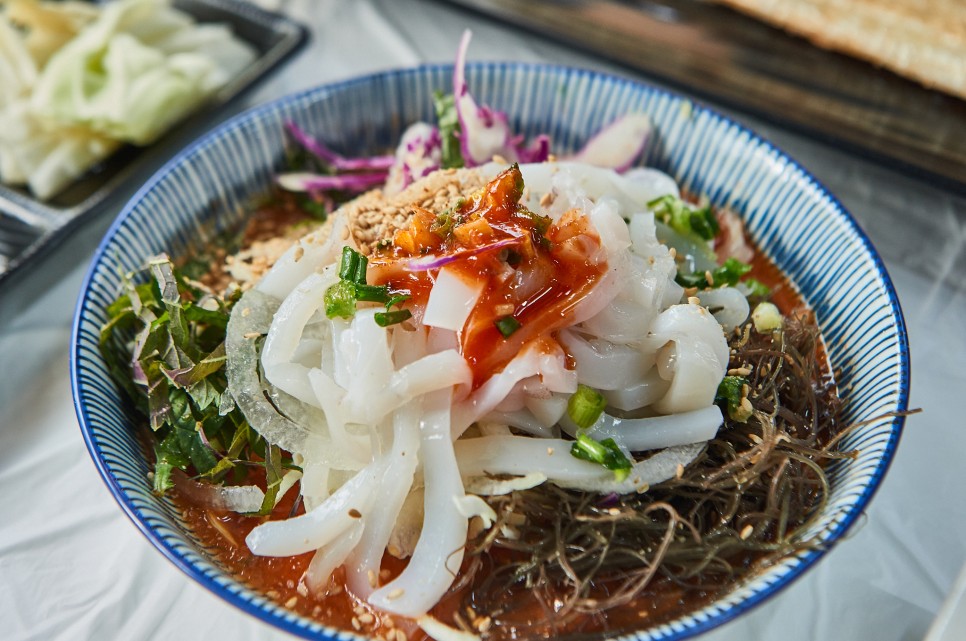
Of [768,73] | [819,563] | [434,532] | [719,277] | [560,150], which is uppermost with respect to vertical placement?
[768,73]

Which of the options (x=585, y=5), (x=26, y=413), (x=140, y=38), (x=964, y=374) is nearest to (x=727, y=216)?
(x=964, y=374)

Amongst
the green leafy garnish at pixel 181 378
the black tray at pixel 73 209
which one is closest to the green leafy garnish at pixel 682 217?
the green leafy garnish at pixel 181 378

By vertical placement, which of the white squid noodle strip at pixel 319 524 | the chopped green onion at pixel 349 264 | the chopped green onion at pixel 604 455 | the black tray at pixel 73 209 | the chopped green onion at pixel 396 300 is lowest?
the black tray at pixel 73 209

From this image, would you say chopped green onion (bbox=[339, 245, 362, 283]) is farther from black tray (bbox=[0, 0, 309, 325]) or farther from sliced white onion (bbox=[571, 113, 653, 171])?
black tray (bbox=[0, 0, 309, 325])

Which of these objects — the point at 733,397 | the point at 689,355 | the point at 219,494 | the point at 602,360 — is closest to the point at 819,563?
the point at 733,397

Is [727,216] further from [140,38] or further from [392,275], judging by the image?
[140,38]

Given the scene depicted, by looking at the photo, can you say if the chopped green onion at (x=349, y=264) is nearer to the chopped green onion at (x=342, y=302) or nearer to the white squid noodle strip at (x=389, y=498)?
the chopped green onion at (x=342, y=302)

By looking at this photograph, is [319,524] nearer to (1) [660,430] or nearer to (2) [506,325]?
(2) [506,325]
